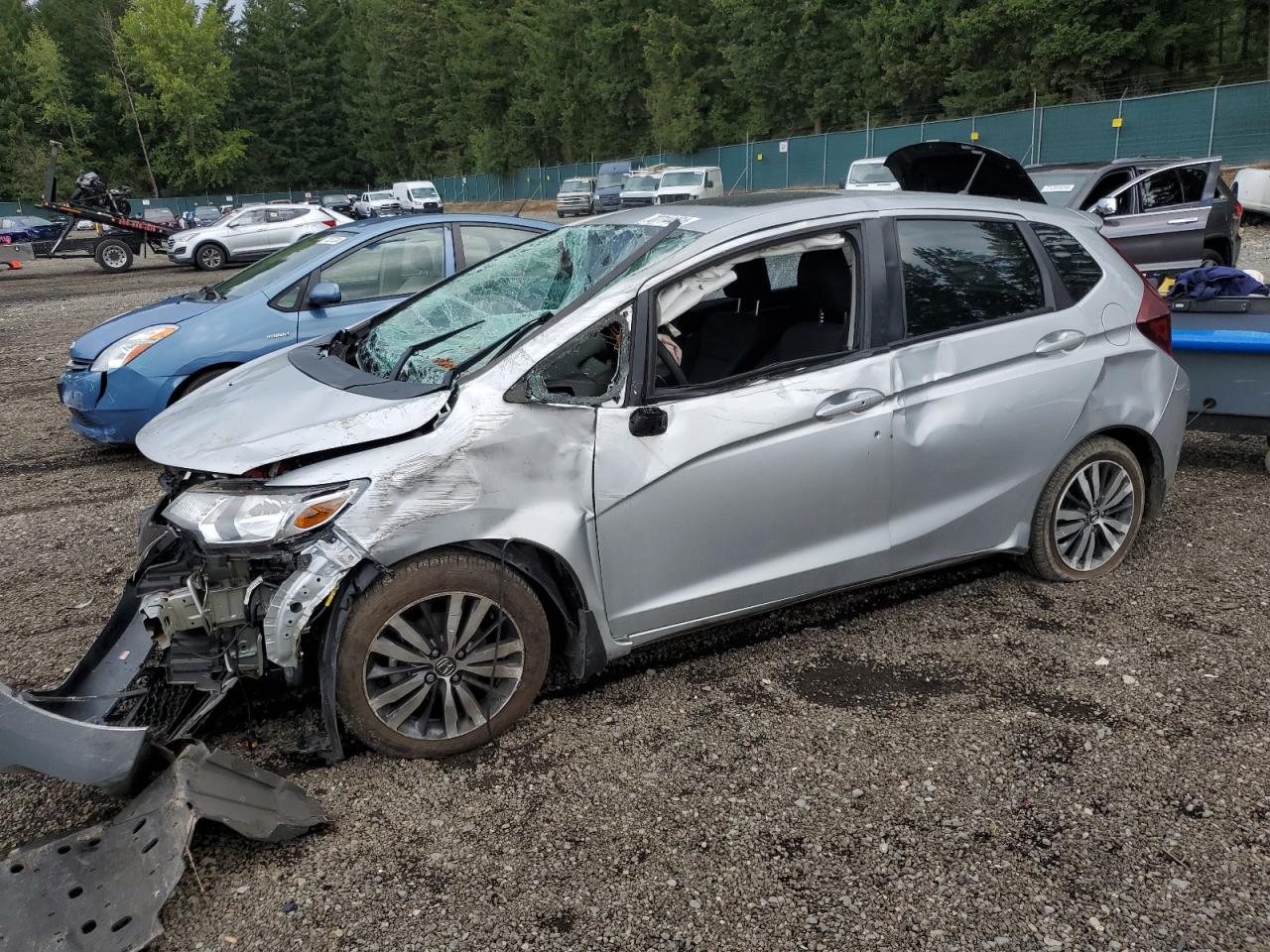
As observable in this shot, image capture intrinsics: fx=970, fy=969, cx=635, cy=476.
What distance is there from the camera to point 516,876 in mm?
2717

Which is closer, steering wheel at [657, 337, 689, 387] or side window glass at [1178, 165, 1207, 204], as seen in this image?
steering wheel at [657, 337, 689, 387]

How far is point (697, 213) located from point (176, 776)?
8.82 ft

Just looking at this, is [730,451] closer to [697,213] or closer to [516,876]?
[697,213]

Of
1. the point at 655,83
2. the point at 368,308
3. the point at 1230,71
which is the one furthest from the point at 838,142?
the point at 368,308

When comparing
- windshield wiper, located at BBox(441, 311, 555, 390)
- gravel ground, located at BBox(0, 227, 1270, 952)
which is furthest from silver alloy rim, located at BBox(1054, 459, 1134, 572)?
windshield wiper, located at BBox(441, 311, 555, 390)

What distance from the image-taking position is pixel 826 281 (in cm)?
404

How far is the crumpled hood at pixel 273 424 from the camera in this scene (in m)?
3.08

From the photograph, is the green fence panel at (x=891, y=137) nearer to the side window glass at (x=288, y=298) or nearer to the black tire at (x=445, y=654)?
the side window glass at (x=288, y=298)

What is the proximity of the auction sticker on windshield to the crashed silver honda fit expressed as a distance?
0.09 feet

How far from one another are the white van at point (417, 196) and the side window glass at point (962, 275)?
1604 inches

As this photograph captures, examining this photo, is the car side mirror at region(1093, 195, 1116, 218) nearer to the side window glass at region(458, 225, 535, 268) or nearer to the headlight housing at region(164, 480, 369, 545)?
the side window glass at region(458, 225, 535, 268)

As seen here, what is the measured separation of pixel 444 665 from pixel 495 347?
43.6 inches

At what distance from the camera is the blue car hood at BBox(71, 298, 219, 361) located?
6703mm

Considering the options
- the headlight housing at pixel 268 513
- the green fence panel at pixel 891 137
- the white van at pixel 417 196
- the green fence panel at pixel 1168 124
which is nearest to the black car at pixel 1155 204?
the headlight housing at pixel 268 513
